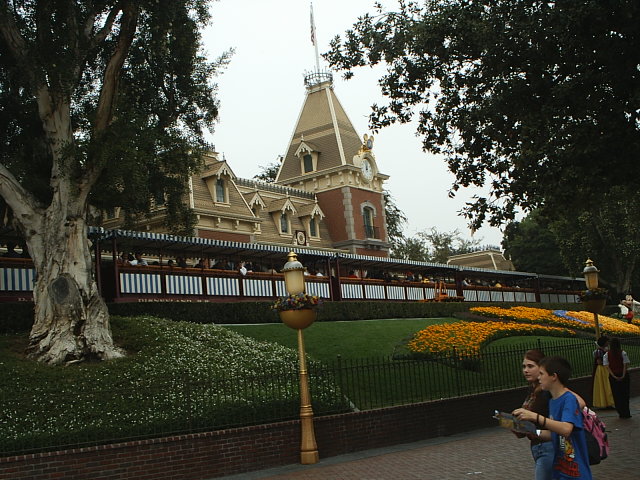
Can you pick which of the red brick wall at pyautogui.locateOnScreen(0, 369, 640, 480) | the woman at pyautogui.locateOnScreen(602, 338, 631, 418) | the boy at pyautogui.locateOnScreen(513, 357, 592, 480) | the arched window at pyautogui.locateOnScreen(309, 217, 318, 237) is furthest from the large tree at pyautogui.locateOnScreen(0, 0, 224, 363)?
the arched window at pyautogui.locateOnScreen(309, 217, 318, 237)

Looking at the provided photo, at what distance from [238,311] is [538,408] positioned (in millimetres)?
18658

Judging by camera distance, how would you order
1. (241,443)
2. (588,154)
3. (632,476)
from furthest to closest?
1. (588,154)
2. (241,443)
3. (632,476)

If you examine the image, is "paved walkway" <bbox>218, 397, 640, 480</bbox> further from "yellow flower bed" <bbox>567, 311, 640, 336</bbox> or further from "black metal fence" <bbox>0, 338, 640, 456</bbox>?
"yellow flower bed" <bbox>567, 311, 640, 336</bbox>

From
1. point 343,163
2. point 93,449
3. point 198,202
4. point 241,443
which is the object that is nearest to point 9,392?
point 93,449

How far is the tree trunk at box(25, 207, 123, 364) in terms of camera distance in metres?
16.5

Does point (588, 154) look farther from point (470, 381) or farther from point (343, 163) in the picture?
point (343, 163)

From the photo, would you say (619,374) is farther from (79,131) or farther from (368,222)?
(368,222)

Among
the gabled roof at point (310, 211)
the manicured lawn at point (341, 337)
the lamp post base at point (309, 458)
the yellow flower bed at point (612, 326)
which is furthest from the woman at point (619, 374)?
the gabled roof at point (310, 211)

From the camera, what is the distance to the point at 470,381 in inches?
719

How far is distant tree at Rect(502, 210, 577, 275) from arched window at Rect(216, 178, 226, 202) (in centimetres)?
3188

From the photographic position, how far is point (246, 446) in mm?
13086

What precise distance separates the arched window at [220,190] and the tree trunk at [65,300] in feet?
78.6

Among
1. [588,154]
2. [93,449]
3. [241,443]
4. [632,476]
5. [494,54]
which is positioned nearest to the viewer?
[632,476]

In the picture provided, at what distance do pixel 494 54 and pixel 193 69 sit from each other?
31.0 ft
